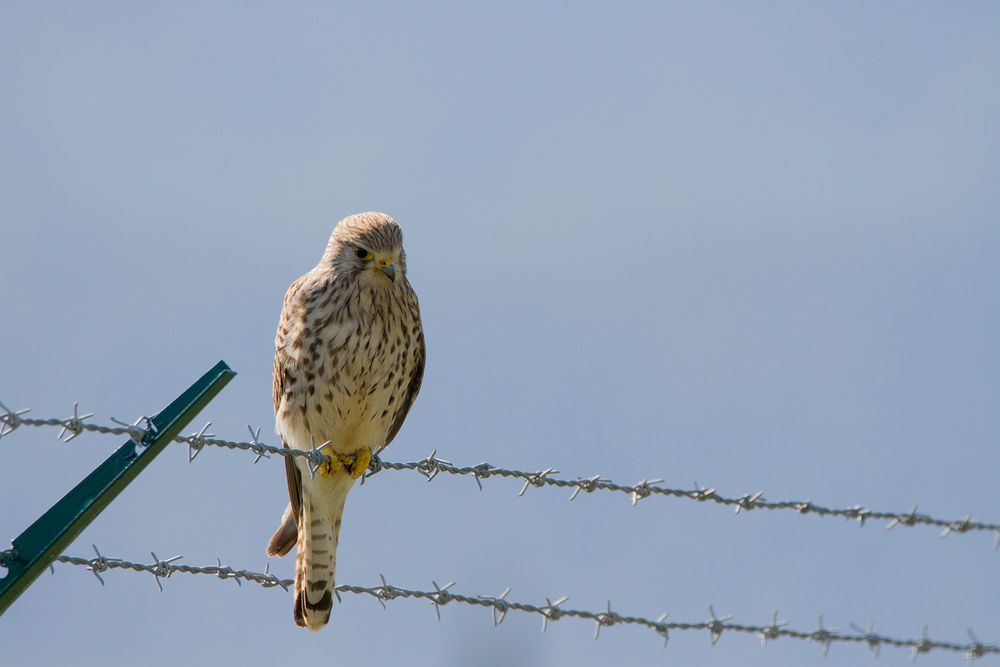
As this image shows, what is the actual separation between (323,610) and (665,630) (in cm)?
173

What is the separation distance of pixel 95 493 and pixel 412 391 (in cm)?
280

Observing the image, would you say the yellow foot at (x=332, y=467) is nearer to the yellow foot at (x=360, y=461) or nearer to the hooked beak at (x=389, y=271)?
the yellow foot at (x=360, y=461)

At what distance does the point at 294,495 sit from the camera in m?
5.53

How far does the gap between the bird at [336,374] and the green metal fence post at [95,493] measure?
7.29 ft

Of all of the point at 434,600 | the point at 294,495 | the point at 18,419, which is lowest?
the point at 18,419

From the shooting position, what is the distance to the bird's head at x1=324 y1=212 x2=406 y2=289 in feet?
17.6

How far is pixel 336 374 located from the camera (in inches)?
207

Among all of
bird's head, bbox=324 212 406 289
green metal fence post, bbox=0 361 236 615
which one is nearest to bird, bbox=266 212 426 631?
bird's head, bbox=324 212 406 289

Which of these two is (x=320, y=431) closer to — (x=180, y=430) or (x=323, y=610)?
(x=323, y=610)

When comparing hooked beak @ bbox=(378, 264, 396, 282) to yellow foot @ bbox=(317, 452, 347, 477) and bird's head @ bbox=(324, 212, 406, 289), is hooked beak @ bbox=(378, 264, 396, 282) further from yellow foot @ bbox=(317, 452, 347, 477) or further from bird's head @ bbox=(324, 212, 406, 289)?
yellow foot @ bbox=(317, 452, 347, 477)

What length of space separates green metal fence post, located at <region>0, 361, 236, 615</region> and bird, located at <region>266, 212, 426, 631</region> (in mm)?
2222

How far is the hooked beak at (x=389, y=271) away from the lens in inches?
210

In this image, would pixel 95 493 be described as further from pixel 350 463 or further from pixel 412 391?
pixel 412 391

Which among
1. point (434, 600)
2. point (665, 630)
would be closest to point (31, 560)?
point (434, 600)
